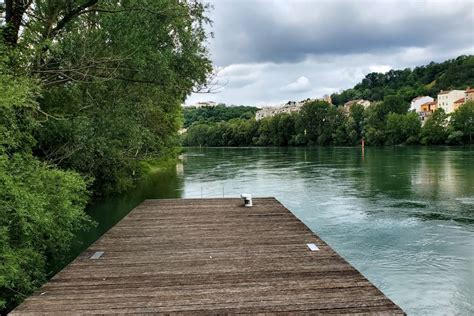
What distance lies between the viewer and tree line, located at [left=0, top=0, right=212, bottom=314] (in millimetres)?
6094

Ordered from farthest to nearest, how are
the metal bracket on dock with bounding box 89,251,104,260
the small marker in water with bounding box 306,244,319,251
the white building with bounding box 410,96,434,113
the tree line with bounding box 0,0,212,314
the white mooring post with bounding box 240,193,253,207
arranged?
the white building with bounding box 410,96,434,113 < the white mooring post with bounding box 240,193,253,207 < the small marker in water with bounding box 306,244,319,251 < the metal bracket on dock with bounding box 89,251,104,260 < the tree line with bounding box 0,0,212,314

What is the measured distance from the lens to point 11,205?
5.79 meters

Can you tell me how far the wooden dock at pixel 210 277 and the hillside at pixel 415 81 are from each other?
97337 millimetres

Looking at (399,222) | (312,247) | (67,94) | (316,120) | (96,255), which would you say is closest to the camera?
(96,255)

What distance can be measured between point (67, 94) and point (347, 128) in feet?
255

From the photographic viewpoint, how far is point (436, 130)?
6862cm

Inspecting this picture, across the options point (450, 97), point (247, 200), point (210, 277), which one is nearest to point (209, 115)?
point (450, 97)

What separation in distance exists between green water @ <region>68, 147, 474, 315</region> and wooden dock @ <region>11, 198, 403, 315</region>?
7.12ft

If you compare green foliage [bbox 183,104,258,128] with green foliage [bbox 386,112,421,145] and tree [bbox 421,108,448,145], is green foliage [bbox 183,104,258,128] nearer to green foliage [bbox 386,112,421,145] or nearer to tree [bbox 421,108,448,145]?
green foliage [bbox 386,112,421,145]

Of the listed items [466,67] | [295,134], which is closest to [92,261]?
[295,134]

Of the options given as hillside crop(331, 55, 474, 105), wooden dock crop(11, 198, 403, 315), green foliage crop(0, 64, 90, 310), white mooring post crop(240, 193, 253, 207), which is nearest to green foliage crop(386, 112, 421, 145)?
hillside crop(331, 55, 474, 105)

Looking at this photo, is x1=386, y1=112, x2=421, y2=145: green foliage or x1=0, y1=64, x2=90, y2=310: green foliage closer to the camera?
x1=0, y1=64, x2=90, y2=310: green foliage

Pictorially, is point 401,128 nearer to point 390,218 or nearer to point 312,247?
point 390,218

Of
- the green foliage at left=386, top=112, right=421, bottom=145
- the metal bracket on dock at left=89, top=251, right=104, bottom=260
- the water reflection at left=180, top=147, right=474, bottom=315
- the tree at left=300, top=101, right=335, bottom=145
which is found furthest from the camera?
the tree at left=300, top=101, right=335, bottom=145
